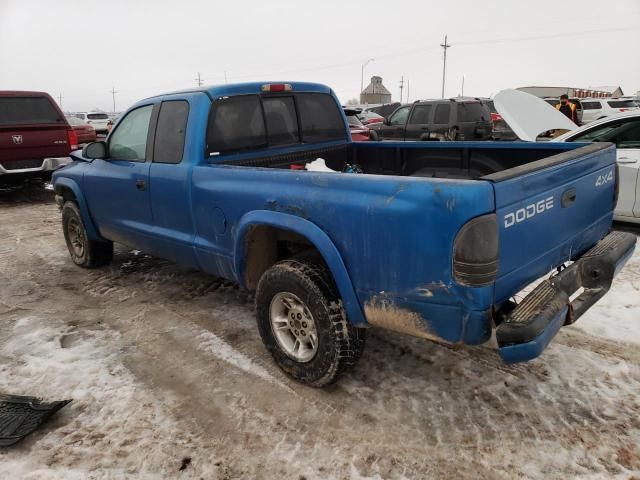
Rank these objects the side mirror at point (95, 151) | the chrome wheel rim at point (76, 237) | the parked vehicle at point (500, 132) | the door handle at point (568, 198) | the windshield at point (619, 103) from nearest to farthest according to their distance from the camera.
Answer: the door handle at point (568, 198) → the side mirror at point (95, 151) → the chrome wheel rim at point (76, 237) → the parked vehicle at point (500, 132) → the windshield at point (619, 103)

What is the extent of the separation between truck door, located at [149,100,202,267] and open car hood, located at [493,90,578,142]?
3.79 metres

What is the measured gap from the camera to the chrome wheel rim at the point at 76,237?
5670mm

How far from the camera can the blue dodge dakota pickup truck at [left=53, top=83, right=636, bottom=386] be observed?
7.64 feet

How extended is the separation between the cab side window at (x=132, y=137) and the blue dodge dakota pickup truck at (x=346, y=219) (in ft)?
0.06

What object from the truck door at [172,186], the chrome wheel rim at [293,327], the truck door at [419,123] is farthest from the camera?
the truck door at [419,123]

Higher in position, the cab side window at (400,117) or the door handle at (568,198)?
the cab side window at (400,117)

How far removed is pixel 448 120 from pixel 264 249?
11004 mm

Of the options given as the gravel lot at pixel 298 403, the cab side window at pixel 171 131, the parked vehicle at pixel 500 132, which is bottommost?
the gravel lot at pixel 298 403

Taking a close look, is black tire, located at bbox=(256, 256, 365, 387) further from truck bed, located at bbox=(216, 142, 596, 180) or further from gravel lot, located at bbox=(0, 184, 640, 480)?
truck bed, located at bbox=(216, 142, 596, 180)

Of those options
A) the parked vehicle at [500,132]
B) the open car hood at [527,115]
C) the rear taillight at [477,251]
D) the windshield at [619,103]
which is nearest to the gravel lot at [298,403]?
the rear taillight at [477,251]

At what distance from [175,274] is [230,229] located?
7.57 feet

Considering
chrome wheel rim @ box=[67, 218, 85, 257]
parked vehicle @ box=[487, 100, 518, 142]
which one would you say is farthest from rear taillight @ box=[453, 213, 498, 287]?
parked vehicle @ box=[487, 100, 518, 142]

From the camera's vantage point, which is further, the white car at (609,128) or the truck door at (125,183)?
the white car at (609,128)

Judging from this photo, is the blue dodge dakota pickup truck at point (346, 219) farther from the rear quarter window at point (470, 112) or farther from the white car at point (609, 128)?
the rear quarter window at point (470, 112)
